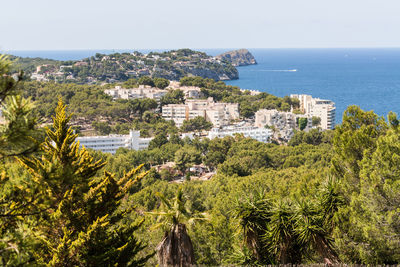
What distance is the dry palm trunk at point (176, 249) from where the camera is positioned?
616cm

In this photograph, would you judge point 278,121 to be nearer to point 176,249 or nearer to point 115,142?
point 115,142

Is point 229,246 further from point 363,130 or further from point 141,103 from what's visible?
point 141,103

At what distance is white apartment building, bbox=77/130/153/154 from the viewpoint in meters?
42.0

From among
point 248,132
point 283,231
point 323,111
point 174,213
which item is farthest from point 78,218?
point 323,111

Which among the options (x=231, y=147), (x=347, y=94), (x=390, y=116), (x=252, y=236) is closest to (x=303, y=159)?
(x=231, y=147)

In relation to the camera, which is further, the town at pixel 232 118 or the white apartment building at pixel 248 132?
the white apartment building at pixel 248 132

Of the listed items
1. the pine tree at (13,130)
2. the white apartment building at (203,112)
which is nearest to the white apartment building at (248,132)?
the white apartment building at (203,112)

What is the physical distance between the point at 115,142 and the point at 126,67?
60250 millimetres

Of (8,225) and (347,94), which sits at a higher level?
(8,225)

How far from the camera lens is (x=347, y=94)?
81250mm

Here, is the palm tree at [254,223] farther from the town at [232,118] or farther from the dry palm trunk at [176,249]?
the town at [232,118]

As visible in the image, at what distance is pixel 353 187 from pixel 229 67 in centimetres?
11730

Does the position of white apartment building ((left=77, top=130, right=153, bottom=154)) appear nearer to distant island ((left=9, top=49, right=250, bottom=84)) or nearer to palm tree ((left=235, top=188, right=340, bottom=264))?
palm tree ((left=235, top=188, right=340, bottom=264))

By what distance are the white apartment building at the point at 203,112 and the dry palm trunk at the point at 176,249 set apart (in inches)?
1867
